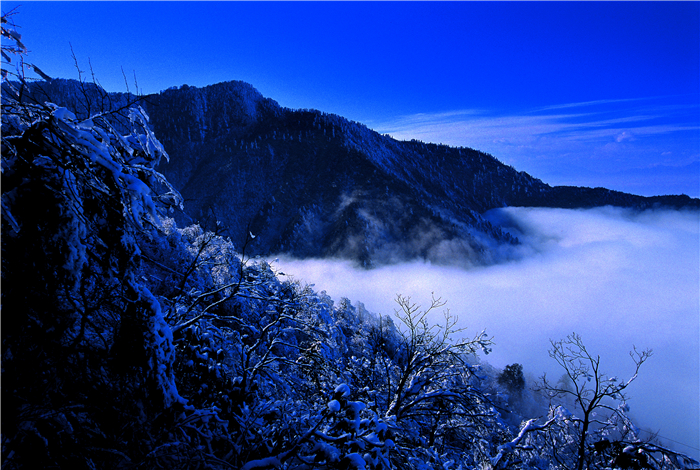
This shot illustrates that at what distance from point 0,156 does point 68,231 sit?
0.82 meters

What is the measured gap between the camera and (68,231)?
9.41 ft

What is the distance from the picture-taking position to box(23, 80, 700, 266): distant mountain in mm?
157500

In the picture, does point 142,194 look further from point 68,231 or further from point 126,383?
point 126,383

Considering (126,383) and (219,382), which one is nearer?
(126,383)

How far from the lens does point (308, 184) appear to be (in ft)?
561

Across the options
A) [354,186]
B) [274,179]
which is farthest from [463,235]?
[274,179]

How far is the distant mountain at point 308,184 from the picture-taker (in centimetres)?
15750

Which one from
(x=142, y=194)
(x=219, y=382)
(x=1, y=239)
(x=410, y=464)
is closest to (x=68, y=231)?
(x=1, y=239)

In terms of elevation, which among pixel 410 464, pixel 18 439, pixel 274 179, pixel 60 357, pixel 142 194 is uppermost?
pixel 274 179

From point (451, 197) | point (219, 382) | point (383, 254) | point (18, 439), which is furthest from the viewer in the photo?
point (451, 197)

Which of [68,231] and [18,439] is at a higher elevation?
[68,231]

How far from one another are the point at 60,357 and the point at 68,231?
3.98ft

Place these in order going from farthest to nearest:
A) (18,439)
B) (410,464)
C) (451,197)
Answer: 1. (451,197)
2. (410,464)
3. (18,439)

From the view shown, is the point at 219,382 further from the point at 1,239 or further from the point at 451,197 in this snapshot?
the point at 451,197
